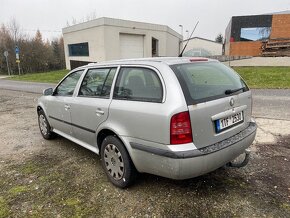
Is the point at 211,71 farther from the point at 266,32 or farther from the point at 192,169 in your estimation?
the point at 266,32

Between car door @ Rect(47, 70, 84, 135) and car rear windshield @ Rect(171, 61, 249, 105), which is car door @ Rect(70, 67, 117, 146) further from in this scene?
car rear windshield @ Rect(171, 61, 249, 105)

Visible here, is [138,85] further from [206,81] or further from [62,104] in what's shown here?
[62,104]

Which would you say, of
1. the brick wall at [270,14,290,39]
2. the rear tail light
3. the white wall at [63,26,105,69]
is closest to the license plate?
the rear tail light

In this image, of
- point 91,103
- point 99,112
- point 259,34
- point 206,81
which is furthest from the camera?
point 259,34

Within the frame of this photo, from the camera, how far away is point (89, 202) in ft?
10.1

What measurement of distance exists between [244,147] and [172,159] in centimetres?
114

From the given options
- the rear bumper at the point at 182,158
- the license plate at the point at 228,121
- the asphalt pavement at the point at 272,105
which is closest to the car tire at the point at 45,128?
the rear bumper at the point at 182,158

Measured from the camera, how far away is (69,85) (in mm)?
4500

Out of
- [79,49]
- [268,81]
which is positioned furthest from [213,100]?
[79,49]

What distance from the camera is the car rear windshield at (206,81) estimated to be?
281 cm

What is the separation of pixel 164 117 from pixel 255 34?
33.9 metres

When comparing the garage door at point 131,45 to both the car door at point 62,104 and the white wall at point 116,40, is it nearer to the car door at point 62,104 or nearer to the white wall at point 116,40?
the white wall at point 116,40

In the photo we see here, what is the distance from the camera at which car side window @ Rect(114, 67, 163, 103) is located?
114 inches

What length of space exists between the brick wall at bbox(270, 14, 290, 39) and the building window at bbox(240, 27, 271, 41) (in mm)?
771
